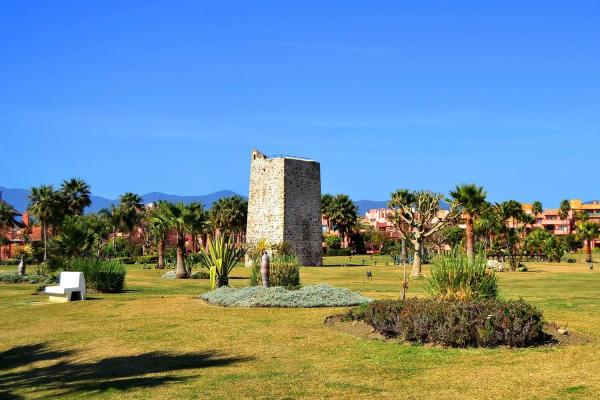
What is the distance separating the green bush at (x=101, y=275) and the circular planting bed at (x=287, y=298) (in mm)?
7105

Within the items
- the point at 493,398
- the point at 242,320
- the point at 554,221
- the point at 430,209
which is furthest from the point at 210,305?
the point at 554,221

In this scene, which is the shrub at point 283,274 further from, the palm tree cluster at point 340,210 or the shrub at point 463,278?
the palm tree cluster at point 340,210

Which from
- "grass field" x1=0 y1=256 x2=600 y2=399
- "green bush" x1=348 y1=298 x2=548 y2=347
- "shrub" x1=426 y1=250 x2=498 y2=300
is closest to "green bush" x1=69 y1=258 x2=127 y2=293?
"grass field" x1=0 y1=256 x2=600 y2=399

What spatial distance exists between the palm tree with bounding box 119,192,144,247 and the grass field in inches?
3269

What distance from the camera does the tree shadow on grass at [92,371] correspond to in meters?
11.3

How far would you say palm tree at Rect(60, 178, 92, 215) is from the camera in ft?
230

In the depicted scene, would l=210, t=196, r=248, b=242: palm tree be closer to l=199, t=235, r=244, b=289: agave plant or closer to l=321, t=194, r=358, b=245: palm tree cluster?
l=321, t=194, r=358, b=245: palm tree cluster

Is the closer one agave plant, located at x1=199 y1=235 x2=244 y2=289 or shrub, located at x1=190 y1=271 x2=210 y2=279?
agave plant, located at x1=199 y1=235 x2=244 y2=289

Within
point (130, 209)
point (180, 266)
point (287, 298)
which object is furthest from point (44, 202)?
point (287, 298)

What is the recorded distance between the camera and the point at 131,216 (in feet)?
333

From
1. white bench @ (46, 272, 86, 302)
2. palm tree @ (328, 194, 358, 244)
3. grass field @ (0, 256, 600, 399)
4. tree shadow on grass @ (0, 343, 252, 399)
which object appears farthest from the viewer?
palm tree @ (328, 194, 358, 244)

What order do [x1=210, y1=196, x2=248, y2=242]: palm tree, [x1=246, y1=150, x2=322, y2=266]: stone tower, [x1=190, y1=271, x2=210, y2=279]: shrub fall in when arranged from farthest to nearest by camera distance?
1. [x1=210, y1=196, x2=248, y2=242]: palm tree
2. [x1=246, y1=150, x2=322, y2=266]: stone tower
3. [x1=190, y1=271, x2=210, y2=279]: shrub

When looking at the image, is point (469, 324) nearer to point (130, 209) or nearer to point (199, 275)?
point (199, 275)

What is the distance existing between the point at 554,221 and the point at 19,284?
127583mm
